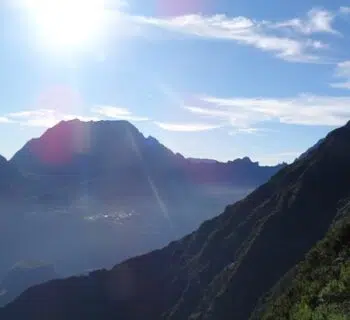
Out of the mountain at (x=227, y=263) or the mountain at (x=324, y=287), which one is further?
the mountain at (x=227, y=263)

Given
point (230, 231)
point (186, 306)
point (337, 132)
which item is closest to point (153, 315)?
point (186, 306)

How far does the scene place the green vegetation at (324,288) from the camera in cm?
1767

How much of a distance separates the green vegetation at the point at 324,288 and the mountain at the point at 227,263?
62837mm

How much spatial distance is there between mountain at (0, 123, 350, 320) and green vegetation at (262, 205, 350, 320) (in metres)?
62.8

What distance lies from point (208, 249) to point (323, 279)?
110 m

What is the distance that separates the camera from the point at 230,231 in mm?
135000

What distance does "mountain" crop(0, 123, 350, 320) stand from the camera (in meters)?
101

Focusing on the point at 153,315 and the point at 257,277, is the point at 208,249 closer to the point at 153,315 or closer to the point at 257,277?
the point at 153,315

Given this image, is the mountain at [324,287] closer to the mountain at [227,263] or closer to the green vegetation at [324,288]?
the green vegetation at [324,288]

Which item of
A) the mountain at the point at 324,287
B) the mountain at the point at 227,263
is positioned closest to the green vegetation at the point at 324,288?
the mountain at the point at 324,287

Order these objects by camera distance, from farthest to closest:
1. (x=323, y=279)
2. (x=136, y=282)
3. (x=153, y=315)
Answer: (x=136, y=282), (x=153, y=315), (x=323, y=279)

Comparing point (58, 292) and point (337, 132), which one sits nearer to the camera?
point (337, 132)

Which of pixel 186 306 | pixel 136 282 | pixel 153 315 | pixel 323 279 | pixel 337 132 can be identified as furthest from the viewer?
pixel 136 282

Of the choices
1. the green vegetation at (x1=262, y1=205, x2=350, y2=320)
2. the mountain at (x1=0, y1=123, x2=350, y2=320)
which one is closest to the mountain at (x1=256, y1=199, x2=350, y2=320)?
the green vegetation at (x1=262, y1=205, x2=350, y2=320)
